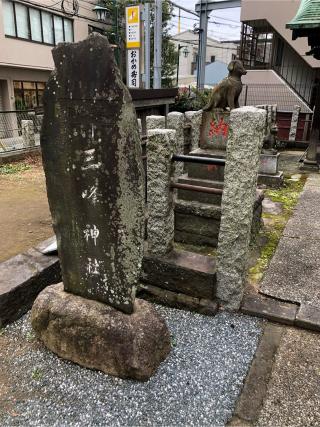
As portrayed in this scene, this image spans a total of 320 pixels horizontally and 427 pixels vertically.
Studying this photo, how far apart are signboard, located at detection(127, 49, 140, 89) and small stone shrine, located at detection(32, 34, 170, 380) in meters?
8.87

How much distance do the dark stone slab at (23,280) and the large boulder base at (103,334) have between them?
0.43 metres

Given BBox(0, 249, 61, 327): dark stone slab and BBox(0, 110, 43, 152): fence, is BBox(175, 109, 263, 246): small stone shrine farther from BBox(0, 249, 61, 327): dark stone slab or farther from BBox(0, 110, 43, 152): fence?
BBox(0, 110, 43, 152): fence

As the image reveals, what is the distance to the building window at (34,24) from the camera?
1544 cm

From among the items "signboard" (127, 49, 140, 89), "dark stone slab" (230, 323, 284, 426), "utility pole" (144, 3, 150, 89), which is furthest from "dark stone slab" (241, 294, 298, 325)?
"utility pole" (144, 3, 150, 89)

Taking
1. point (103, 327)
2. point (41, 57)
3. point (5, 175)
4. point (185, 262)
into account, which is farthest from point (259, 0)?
point (103, 327)

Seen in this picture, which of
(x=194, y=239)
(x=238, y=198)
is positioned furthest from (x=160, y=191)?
(x=194, y=239)

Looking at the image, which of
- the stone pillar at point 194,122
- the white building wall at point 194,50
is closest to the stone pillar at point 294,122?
the stone pillar at point 194,122

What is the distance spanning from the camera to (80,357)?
259cm

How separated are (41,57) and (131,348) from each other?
18.6 metres

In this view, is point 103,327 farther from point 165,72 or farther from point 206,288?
point 165,72

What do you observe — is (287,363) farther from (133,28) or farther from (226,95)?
(133,28)

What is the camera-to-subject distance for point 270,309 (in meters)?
3.28

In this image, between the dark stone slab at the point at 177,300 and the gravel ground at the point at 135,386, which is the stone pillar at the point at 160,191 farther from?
the gravel ground at the point at 135,386

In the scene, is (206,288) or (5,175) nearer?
(206,288)
